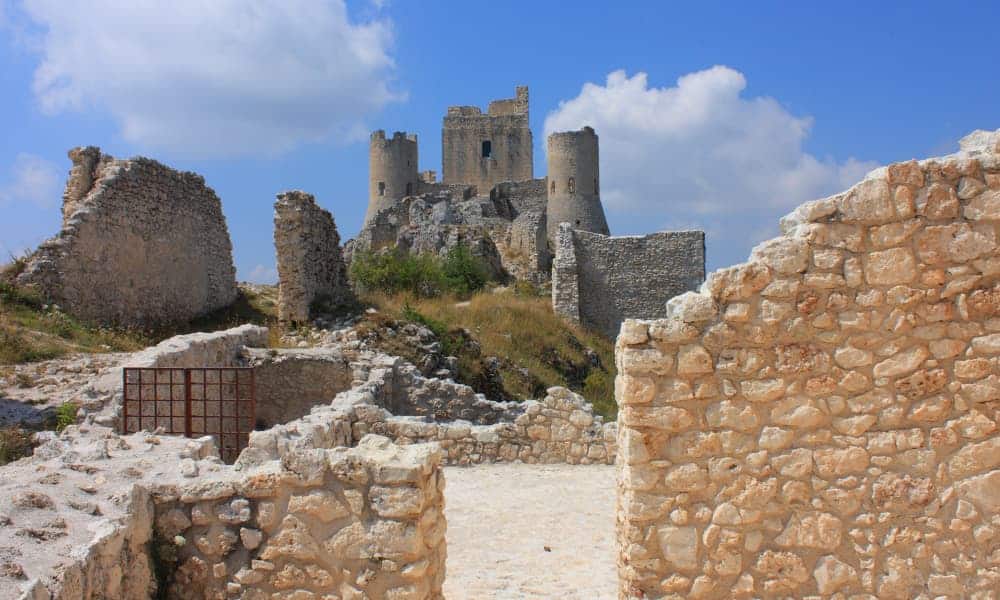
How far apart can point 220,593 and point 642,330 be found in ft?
8.24

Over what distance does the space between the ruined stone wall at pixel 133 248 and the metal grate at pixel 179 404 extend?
5.07m

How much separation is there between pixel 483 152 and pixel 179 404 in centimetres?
4672

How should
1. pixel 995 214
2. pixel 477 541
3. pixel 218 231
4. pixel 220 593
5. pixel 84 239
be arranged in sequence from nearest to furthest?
1. pixel 220 593
2. pixel 995 214
3. pixel 477 541
4. pixel 84 239
5. pixel 218 231

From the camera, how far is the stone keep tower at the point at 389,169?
5031 centimetres

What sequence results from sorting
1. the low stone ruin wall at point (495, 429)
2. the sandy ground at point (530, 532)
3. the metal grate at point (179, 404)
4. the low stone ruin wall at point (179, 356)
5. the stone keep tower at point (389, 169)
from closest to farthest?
the sandy ground at point (530, 532)
the metal grate at point (179, 404)
the low stone ruin wall at point (179, 356)
the low stone ruin wall at point (495, 429)
the stone keep tower at point (389, 169)

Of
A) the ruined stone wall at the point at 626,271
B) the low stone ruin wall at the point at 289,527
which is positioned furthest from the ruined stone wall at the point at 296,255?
the low stone ruin wall at the point at 289,527

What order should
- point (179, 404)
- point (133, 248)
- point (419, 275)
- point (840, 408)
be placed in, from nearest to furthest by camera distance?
point (840, 408) < point (179, 404) < point (133, 248) < point (419, 275)

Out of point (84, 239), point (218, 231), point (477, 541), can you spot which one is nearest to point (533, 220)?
point (218, 231)

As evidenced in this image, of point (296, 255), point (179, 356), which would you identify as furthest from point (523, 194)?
point (179, 356)

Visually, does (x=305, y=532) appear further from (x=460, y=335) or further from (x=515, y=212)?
(x=515, y=212)

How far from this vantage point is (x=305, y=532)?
3.86 m

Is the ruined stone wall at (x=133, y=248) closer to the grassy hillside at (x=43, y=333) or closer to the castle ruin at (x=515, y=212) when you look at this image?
the grassy hillside at (x=43, y=333)

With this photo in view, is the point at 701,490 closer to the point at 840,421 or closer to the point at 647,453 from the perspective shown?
the point at 647,453

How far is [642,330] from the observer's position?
14.4 ft
